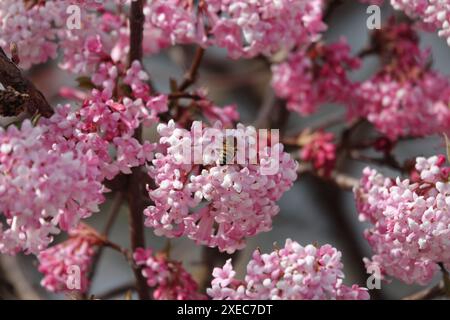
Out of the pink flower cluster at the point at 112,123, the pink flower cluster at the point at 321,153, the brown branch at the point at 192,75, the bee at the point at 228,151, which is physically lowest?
the bee at the point at 228,151

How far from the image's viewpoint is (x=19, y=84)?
5.93 ft

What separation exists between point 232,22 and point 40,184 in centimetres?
83

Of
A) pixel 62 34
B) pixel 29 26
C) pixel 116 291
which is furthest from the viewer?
pixel 116 291

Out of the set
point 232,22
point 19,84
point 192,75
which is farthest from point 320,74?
point 19,84

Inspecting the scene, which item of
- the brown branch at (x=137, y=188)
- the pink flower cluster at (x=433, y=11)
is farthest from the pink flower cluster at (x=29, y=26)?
the pink flower cluster at (x=433, y=11)

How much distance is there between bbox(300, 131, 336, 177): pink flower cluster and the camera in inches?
112

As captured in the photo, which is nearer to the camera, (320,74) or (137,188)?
(137,188)

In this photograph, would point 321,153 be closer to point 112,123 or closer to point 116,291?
point 116,291

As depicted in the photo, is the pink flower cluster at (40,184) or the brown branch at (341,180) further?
the brown branch at (341,180)

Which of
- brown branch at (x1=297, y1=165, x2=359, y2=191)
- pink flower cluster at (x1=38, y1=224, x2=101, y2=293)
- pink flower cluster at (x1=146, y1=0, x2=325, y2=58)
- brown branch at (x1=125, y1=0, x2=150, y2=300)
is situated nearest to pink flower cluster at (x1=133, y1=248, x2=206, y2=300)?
brown branch at (x1=125, y1=0, x2=150, y2=300)

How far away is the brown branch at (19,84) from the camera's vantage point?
1799 millimetres

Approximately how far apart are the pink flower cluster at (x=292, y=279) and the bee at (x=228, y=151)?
0.20 metres

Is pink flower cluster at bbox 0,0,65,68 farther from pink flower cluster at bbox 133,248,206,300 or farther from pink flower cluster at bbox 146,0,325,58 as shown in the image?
pink flower cluster at bbox 133,248,206,300

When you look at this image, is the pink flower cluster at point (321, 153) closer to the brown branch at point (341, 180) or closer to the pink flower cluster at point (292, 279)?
the brown branch at point (341, 180)
